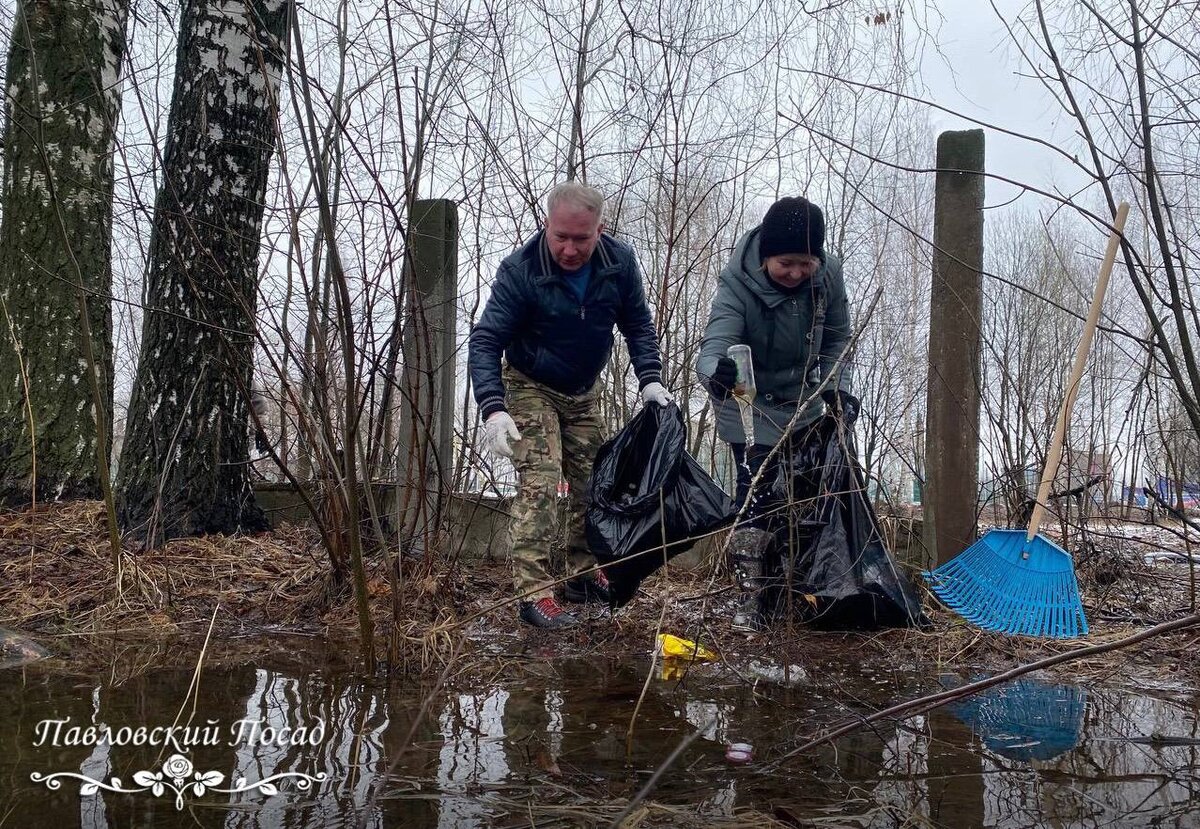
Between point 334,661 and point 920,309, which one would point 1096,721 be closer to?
point 334,661

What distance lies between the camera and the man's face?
10.5 feet

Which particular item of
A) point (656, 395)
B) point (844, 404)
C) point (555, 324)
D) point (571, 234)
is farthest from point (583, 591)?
point (571, 234)

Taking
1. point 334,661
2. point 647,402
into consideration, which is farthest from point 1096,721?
point 334,661

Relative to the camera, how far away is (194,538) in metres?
4.00

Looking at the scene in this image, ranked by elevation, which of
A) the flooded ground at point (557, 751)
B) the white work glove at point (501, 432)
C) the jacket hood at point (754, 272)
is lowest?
the flooded ground at point (557, 751)

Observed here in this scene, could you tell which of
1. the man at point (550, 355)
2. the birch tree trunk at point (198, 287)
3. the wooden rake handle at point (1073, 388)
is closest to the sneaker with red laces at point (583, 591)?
the man at point (550, 355)

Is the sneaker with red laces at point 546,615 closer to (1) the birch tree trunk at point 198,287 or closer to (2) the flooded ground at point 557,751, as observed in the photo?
(2) the flooded ground at point 557,751

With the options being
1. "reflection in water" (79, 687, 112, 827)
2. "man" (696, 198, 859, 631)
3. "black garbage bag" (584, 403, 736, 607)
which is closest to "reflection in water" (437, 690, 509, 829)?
"reflection in water" (79, 687, 112, 827)

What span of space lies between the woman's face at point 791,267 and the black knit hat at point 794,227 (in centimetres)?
2

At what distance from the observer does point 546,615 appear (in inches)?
125

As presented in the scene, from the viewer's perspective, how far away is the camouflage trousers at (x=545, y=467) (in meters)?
3.35

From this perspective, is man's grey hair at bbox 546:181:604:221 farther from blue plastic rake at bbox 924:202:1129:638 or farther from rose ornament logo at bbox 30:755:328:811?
rose ornament logo at bbox 30:755:328:811

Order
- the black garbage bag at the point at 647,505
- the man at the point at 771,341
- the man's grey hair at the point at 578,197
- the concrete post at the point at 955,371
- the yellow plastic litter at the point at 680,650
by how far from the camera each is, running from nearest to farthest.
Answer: the yellow plastic litter at the point at 680,650 < the black garbage bag at the point at 647,505 < the man's grey hair at the point at 578,197 < the man at the point at 771,341 < the concrete post at the point at 955,371

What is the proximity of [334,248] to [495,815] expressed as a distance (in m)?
1.14
